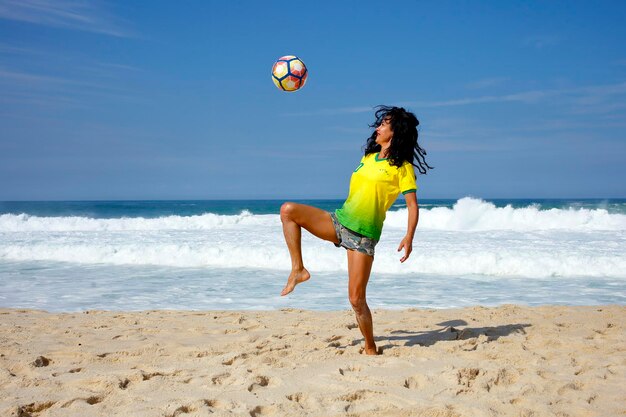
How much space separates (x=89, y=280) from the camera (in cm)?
1120

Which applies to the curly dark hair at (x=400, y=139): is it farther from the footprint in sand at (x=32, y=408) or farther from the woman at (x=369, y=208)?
the footprint in sand at (x=32, y=408)

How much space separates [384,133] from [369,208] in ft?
2.32

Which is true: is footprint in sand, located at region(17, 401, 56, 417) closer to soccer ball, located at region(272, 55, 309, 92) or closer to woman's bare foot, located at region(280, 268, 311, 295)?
woman's bare foot, located at region(280, 268, 311, 295)

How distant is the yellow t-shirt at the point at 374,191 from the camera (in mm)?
4820

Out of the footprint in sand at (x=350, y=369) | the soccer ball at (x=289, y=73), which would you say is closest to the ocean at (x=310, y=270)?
the soccer ball at (x=289, y=73)

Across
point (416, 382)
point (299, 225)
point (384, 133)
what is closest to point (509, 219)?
point (384, 133)

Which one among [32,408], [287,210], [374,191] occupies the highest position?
[374,191]

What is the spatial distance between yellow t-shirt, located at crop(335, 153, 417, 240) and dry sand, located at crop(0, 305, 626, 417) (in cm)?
120

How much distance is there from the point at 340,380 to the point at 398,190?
1733 mm

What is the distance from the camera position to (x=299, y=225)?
4992 millimetres

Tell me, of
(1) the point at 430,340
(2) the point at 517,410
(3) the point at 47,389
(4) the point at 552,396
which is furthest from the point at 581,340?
(3) the point at 47,389

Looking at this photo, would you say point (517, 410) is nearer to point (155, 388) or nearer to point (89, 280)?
point (155, 388)

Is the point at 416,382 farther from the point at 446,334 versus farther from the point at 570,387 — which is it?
the point at 446,334

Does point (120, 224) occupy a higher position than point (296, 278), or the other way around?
point (296, 278)
